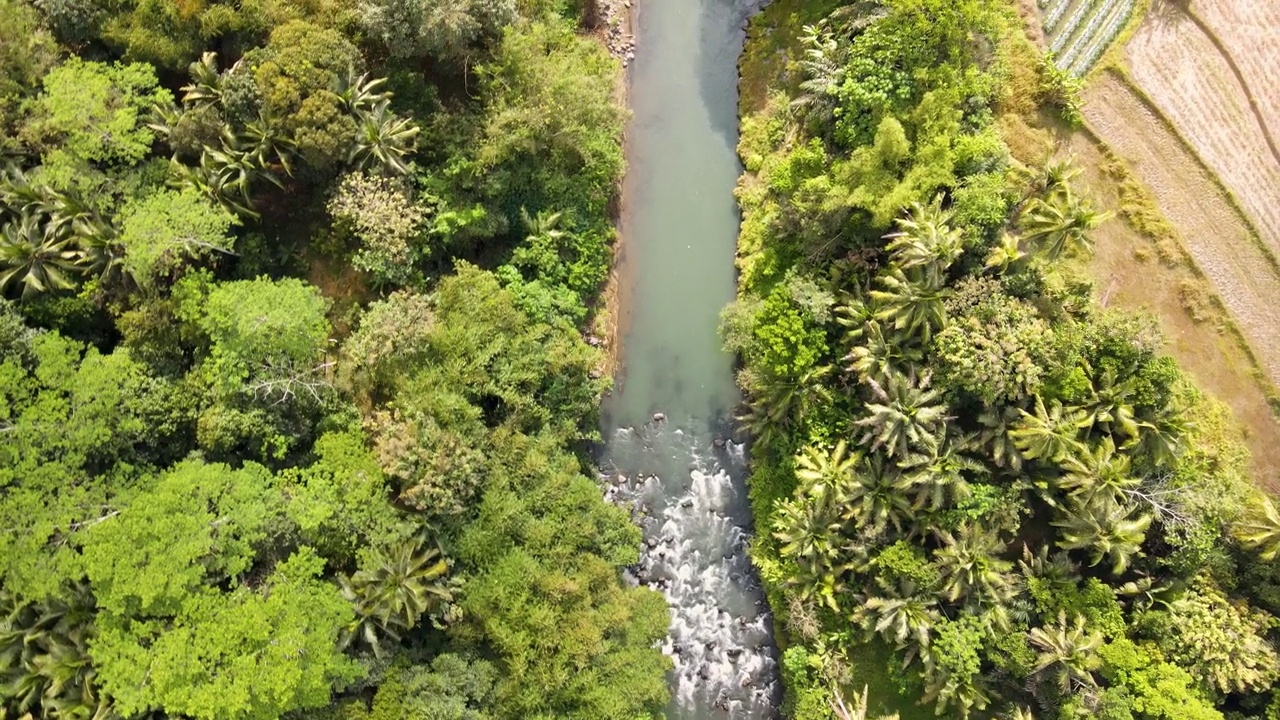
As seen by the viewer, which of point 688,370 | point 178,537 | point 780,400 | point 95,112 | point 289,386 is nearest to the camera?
point 178,537

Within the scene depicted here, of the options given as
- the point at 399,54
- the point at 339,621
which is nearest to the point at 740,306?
the point at 399,54

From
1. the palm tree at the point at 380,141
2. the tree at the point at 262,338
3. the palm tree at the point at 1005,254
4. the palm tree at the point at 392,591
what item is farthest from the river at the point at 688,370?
the tree at the point at 262,338

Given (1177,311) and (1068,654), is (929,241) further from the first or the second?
(1068,654)

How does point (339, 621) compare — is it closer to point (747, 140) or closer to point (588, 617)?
point (588, 617)

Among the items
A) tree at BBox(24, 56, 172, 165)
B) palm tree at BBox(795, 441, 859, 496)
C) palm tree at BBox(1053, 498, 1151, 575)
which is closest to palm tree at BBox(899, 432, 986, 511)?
palm tree at BBox(795, 441, 859, 496)

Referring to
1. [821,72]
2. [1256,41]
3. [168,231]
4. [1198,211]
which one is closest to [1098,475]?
[1198,211]

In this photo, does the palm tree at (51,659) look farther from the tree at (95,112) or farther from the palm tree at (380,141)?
the palm tree at (380,141)
